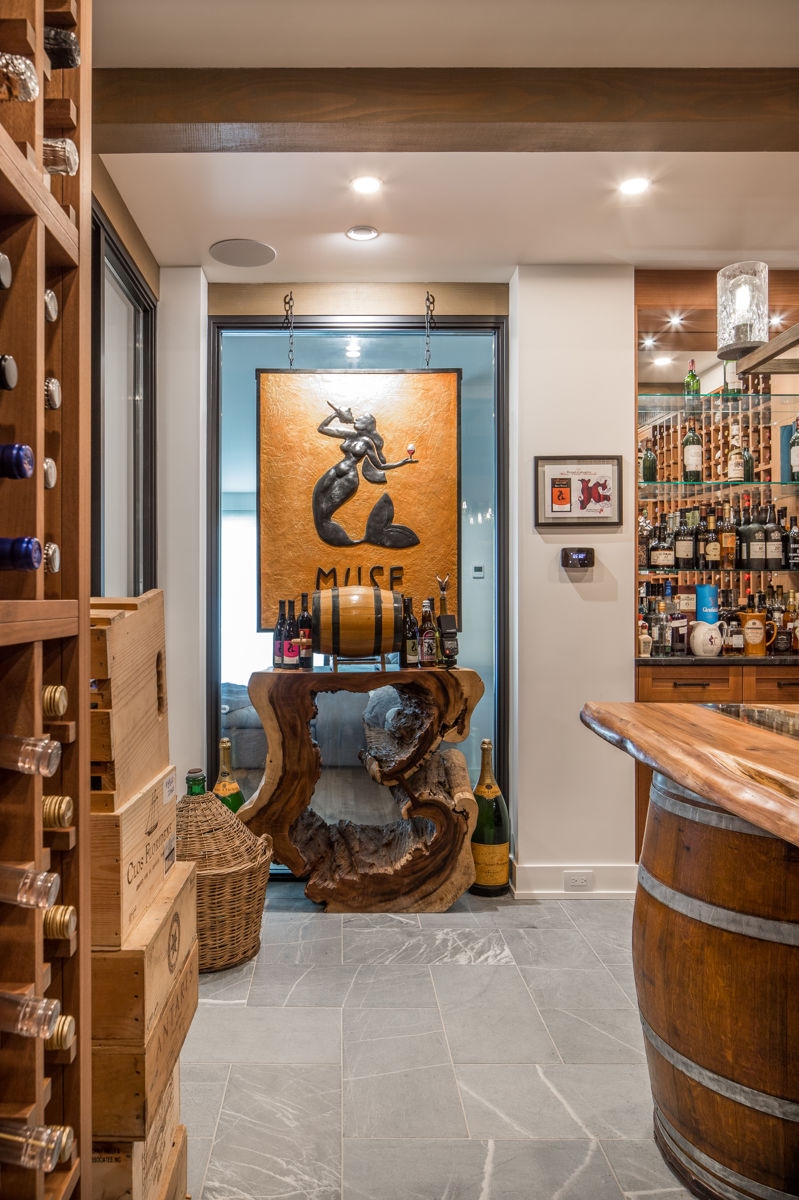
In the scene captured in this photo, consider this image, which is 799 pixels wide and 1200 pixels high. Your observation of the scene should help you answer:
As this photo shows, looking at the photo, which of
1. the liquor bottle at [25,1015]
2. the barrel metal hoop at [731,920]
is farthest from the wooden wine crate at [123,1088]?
the barrel metal hoop at [731,920]

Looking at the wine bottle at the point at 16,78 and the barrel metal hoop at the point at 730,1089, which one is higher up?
the wine bottle at the point at 16,78

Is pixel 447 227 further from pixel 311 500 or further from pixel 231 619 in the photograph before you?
pixel 231 619

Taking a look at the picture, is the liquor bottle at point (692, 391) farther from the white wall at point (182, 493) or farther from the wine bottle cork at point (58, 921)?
the wine bottle cork at point (58, 921)

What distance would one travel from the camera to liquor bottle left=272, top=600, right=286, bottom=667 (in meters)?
3.38

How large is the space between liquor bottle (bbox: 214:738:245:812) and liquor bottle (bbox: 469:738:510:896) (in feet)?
3.39

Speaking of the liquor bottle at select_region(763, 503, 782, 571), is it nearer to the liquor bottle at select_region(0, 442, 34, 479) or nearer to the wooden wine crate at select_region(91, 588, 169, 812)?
the wooden wine crate at select_region(91, 588, 169, 812)

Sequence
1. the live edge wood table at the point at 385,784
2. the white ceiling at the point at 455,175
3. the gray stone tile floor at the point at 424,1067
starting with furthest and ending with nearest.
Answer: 1. the live edge wood table at the point at 385,784
2. the white ceiling at the point at 455,175
3. the gray stone tile floor at the point at 424,1067

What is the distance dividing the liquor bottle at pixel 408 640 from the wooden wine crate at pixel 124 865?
1.99 metres

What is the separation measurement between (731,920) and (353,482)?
8.46 ft

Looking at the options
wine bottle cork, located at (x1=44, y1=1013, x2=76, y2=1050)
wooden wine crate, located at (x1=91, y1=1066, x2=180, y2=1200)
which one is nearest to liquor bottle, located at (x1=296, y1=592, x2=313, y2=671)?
wooden wine crate, located at (x1=91, y1=1066, x2=180, y2=1200)

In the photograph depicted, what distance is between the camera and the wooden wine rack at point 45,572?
0.83 meters

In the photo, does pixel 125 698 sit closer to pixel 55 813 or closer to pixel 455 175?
pixel 55 813

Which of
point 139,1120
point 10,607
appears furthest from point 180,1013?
point 10,607

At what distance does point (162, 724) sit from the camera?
1.48m
